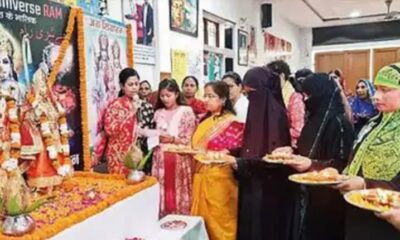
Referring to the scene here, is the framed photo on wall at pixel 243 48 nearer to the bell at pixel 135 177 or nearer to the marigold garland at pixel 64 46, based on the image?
the marigold garland at pixel 64 46

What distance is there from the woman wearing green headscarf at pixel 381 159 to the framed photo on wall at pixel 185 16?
3030 millimetres

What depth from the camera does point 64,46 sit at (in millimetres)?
2580

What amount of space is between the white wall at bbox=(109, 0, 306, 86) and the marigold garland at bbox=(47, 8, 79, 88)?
81 centimetres

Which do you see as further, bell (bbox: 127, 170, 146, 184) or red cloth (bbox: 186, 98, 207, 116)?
red cloth (bbox: 186, 98, 207, 116)

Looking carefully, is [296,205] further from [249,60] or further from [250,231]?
[249,60]

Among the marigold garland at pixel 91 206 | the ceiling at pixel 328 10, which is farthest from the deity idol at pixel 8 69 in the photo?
the ceiling at pixel 328 10

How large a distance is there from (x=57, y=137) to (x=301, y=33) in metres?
10.4

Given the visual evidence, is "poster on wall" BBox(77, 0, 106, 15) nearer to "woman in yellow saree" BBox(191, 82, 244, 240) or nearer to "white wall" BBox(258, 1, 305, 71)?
"woman in yellow saree" BBox(191, 82, 244, 240)

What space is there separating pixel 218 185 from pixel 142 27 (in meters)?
1.84

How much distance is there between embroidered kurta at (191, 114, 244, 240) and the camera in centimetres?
270

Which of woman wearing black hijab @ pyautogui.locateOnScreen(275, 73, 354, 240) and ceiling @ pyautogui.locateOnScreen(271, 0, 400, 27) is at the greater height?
ceiling @ pyautogui.locateOnScreen(271, 0, 400, 27)

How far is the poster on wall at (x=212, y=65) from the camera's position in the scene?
5.66 meters

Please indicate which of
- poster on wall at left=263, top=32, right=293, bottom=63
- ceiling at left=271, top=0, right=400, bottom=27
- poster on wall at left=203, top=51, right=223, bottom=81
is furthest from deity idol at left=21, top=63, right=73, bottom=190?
ceiling at left=271, top=0, right=400, bottom=27

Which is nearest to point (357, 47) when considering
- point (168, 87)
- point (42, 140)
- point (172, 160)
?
point (168, 87)
